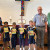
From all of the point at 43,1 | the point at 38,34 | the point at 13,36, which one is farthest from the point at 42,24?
the point at 43,1

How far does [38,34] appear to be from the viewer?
2.93m

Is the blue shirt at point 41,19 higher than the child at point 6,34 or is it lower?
higher

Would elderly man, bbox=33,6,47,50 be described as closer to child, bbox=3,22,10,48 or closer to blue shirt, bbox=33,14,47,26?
blue shirt, bbox=33,14,47,26

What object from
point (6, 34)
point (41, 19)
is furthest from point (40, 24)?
point (6, 34)

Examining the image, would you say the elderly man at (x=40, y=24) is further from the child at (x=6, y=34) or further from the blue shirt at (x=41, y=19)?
the child at (x=6, y=34)

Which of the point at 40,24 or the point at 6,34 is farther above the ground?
the point at 40,24

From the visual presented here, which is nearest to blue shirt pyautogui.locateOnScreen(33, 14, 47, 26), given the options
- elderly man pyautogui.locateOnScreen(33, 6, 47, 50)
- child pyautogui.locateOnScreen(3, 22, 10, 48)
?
elderly man pyautogui.locateOnScreen(33, 6, 47, 50)

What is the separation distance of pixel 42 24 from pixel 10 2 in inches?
129

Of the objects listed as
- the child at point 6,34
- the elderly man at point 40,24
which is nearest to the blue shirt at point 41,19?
the elderly man at point 40,24

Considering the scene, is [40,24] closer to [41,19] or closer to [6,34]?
[41,19]

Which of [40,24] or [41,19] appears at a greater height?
[41,19]

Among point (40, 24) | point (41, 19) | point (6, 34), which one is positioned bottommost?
point (6, 34)

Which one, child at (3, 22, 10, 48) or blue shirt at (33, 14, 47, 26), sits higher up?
blue shirt at (33, 14, 47, 26)

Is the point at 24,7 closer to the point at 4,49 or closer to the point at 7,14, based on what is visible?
the point at 7,14
